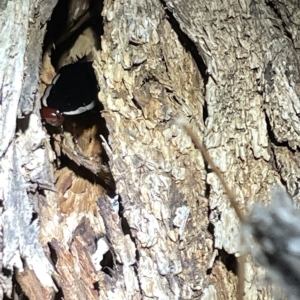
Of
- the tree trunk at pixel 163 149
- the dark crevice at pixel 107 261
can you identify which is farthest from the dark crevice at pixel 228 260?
the dark crevice at pixel 107 261

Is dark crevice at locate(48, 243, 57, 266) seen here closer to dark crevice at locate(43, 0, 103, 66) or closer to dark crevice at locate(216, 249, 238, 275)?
dark crevice at locate(216, 249, 238, 275)

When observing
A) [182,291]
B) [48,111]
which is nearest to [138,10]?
[48,111]

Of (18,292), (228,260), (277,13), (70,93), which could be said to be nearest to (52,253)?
(18,292)

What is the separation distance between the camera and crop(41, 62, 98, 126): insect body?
4.63 feet

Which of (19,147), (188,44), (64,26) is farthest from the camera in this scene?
(64,26)

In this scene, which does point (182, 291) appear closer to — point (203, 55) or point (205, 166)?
point (205, 166)

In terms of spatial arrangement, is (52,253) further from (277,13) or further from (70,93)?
(277,13)

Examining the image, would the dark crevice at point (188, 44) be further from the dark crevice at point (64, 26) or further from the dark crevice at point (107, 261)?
the dark crevice at point (107, 261)

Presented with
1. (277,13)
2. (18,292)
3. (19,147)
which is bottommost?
(18,292)

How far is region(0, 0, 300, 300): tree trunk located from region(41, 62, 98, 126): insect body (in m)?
0.20

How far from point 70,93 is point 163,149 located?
482mm

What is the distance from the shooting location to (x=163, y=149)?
46.2 inches

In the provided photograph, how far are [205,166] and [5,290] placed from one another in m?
0.49

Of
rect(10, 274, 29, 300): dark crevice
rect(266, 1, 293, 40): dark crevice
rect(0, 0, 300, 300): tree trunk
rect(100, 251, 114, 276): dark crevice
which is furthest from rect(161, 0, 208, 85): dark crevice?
rect(10, 274, 29, 300): dark crevice
